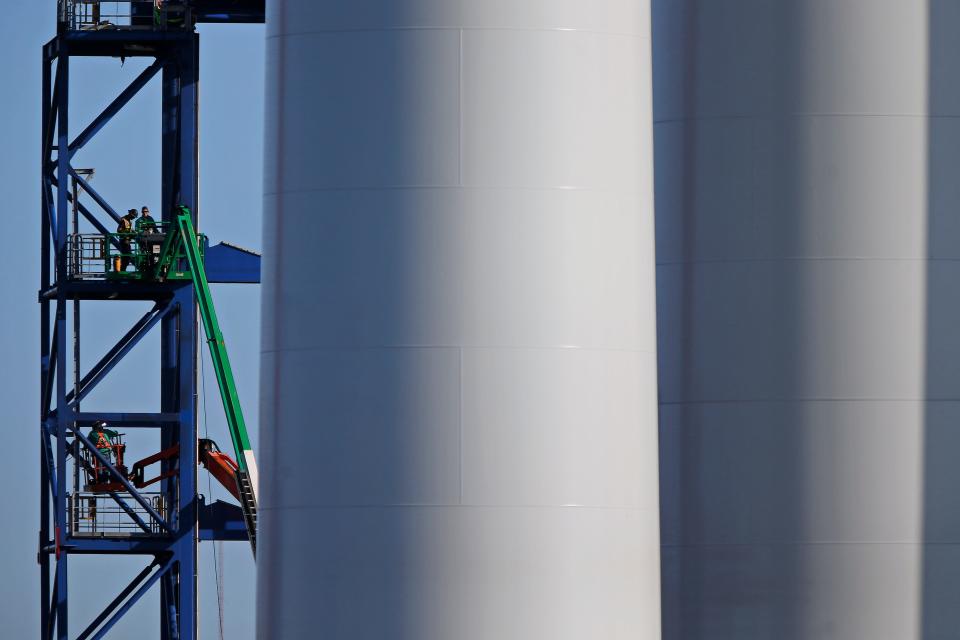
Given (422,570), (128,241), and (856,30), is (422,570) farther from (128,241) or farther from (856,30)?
(128,241)

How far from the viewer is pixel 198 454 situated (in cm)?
5266

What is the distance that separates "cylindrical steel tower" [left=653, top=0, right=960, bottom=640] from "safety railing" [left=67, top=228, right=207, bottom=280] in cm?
2798

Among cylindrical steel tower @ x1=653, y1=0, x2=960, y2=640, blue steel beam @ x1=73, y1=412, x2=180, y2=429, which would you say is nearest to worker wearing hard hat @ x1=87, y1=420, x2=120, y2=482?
blue steel beam @ x1=73, y1=412, x2=180, y2=429

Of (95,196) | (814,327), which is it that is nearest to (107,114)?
(95,196)

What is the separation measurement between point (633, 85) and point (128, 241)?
32508mm

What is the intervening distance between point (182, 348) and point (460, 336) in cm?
3437

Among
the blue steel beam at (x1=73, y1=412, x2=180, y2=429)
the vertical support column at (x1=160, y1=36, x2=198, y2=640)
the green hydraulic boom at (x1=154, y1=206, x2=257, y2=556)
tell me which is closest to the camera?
the green hydraulic boom at (x1=154, y1=206, x2=257, y2=556)

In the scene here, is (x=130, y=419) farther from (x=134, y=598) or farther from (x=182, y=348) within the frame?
(x=134, y=598)

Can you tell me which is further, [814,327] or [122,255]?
[122,255]

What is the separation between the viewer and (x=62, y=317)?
1989 inches

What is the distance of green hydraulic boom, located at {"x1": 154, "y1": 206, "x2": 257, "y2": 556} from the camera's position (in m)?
48.4

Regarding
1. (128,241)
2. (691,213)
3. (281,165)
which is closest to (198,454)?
(128,241)

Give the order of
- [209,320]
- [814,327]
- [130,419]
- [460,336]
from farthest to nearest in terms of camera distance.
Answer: [130,419] → [209,320] → [814,327] → [460,336]

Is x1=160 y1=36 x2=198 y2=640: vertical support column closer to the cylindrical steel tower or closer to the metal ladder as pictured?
the metal ladder
